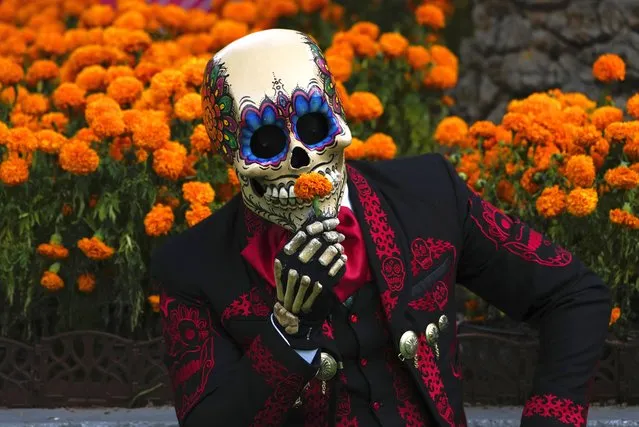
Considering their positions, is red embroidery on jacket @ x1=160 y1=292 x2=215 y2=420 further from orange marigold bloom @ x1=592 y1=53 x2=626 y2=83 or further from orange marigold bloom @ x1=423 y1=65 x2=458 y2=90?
orange marigold bloom @ x1=423 y1=65 x2=458 y2=90

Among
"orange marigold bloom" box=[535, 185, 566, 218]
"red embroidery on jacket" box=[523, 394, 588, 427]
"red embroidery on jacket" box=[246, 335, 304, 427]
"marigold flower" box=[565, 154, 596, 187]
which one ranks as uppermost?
"red embroidery on jacket" box=[246, 335, 304, 427]

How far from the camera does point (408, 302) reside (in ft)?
9.59

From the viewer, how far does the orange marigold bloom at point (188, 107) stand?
4.42m

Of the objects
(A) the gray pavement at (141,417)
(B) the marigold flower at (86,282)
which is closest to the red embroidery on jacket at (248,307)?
(A) the gray pavement at (141,417)

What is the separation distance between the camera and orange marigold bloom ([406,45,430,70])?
17.6ft

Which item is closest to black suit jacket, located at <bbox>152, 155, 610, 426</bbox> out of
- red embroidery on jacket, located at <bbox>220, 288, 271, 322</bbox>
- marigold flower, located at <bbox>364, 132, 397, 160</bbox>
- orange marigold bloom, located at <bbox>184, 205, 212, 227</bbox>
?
red embroidery on jacket, located at <bbox>220, 288, 271, 322</bbox>

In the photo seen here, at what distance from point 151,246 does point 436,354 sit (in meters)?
1.53

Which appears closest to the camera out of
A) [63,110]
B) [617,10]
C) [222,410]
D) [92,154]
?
[222,410]

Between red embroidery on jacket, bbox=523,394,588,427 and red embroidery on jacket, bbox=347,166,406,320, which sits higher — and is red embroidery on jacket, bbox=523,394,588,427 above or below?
below

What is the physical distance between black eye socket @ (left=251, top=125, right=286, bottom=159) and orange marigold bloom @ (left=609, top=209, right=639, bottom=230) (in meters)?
1.37

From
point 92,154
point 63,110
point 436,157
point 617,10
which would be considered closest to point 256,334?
point 436,157

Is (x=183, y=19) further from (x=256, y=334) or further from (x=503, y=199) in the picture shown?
(x=256, y=334)

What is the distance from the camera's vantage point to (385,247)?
2924 millimetres

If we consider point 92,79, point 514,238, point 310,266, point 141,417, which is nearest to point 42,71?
point 92,79
